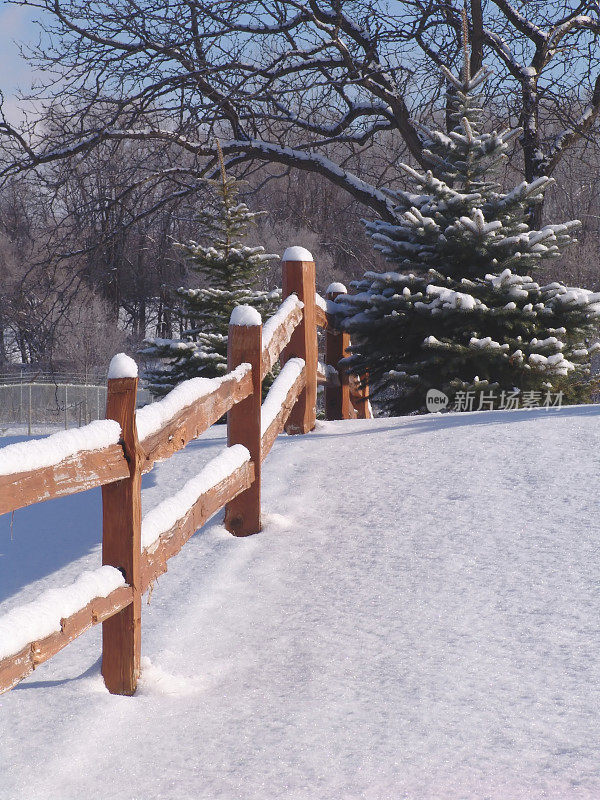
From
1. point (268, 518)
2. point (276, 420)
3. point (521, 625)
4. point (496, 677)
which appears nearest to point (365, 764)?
point (496, 677)

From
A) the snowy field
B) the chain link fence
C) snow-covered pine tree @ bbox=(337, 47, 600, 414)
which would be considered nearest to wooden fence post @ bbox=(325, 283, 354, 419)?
snow-covered pine tree @ bbox=(337, 47, 600, 414)

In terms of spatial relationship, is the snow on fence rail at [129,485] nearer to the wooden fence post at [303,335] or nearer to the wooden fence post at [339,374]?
the wooden fence post at [303,335]

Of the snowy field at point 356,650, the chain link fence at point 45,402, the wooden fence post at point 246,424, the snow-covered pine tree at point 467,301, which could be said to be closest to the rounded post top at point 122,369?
the snowy field at point 356,650

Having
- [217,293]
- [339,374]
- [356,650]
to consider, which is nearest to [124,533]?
[356,650]

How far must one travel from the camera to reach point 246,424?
479 cm

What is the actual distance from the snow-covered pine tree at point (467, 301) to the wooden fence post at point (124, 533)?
462cm

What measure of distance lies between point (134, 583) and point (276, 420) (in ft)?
8.72

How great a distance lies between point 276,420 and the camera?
555 centimetres

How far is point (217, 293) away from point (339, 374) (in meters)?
4.44

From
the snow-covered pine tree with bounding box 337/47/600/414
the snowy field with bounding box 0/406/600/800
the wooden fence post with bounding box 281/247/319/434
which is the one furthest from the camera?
the snow-covered pine tree with bounding box 337/47/600/414

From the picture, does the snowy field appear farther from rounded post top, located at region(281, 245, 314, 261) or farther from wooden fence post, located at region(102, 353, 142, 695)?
rounded post top, located at region(281, 245, 314, 261)

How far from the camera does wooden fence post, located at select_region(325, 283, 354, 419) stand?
8594 mm

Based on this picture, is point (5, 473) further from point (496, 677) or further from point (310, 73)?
point (310, 73)

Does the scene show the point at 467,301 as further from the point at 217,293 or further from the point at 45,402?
the point at 45,402
